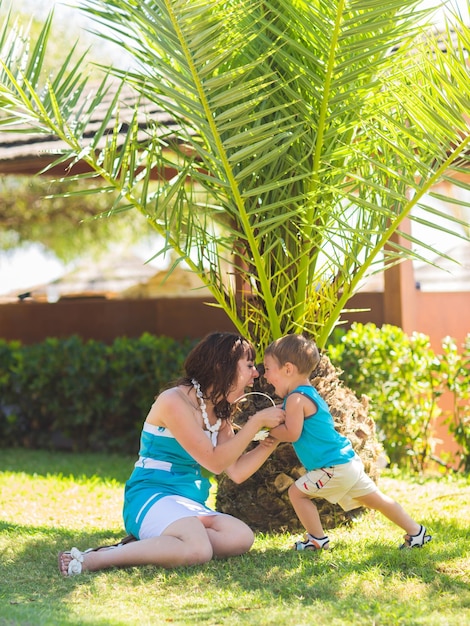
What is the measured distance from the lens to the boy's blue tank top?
4.32 metres

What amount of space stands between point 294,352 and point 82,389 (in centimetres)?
531

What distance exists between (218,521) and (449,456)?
4.27m

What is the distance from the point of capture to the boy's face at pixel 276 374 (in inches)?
172

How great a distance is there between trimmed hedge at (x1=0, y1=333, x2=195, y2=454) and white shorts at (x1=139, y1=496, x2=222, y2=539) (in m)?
4.53

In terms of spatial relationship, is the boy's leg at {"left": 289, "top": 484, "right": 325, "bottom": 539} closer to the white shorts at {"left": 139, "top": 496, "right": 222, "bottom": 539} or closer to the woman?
the woman

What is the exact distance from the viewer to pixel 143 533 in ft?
14.0

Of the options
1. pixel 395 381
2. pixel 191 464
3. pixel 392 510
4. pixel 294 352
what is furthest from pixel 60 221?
pixel 392 510

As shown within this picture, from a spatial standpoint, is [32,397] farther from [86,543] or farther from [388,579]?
[388,579]

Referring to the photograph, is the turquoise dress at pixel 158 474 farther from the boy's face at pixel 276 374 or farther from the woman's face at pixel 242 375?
the boy's face at pixel 276 374

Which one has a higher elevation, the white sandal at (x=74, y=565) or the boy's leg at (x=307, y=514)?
the boy's leg at (x=307, y=514)

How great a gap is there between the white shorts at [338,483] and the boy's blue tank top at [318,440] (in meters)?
0.03

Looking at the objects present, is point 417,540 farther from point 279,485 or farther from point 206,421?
point 206,421

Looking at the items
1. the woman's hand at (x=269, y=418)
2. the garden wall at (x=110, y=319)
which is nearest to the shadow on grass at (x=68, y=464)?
the garden wall at (x=110, y=319)

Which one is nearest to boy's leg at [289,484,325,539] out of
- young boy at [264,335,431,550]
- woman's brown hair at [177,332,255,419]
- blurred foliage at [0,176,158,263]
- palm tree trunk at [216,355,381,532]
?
young boy at [264,335,431,550]
